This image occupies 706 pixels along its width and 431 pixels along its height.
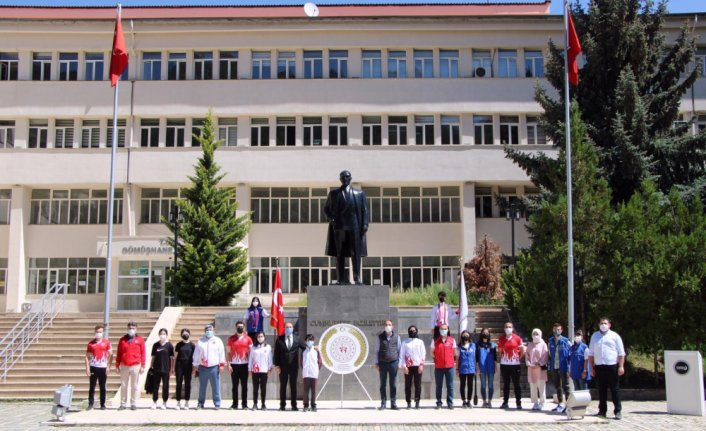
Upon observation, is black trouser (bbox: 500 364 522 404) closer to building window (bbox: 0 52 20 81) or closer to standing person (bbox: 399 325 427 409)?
standing person (bbox: 399 325 427 409)

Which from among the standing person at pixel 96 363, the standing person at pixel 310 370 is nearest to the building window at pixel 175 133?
the standing person at pixel 96 363

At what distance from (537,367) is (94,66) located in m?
30.0

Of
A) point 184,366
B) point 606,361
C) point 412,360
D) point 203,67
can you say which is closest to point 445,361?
point 412,360

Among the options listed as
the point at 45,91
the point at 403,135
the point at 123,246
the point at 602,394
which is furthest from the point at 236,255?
the point at 602,394

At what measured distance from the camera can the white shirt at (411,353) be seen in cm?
1560

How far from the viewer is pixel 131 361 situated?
1549cm

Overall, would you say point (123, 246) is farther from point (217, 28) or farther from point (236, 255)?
point (217, 28)

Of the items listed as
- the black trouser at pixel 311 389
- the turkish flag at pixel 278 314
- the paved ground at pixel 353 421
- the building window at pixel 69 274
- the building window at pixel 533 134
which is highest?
the building window at pixel 533 134

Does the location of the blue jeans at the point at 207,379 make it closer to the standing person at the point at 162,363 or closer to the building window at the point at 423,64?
the standing person at the point at 162,363

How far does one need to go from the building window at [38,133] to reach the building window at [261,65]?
10.5 metres

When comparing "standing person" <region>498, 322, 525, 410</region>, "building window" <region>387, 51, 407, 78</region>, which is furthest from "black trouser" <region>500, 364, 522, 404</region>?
"building window" <region>387, 51, 407, 78</region>

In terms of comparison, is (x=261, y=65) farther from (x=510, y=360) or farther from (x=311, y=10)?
(x=510, y=360)

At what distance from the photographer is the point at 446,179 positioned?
3731cm

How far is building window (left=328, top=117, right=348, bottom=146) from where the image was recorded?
37844mm
